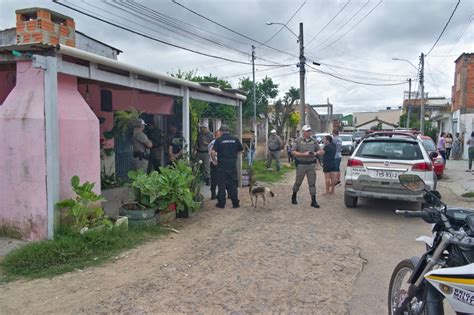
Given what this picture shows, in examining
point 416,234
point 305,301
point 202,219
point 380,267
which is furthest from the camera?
point 202,219

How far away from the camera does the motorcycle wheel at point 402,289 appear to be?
9.64 feet

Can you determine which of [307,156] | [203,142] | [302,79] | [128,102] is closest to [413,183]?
[307,156]

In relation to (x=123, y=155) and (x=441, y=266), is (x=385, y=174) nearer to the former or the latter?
A: (x=441, y=266)

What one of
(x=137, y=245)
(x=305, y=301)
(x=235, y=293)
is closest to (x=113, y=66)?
(x=137, y=245)

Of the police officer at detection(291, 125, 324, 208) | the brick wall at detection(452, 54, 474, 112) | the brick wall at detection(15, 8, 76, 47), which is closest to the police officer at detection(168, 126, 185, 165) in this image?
the police officer at detection(291, 125, 324, 208)

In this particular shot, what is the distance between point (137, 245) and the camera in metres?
6.09

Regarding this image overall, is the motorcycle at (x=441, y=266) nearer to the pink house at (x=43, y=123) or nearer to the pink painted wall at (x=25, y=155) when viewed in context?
the pink house at (x=43, y=123)

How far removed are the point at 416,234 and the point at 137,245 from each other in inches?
181

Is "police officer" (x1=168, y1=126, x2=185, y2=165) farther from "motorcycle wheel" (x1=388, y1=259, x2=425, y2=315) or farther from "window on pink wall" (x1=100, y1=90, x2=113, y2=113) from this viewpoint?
"motorcycle wheel" (x1=388, y1=259, x2=425, y2=315)

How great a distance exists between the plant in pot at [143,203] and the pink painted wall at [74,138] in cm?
67

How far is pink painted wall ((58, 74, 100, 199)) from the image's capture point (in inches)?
235

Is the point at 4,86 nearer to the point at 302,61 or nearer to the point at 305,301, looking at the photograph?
the point at 305,301

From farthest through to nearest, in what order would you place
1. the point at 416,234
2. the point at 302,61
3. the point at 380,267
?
the point at 302,61 → the point at 416,234 → the point at 380,267

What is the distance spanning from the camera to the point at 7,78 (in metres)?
7.07
